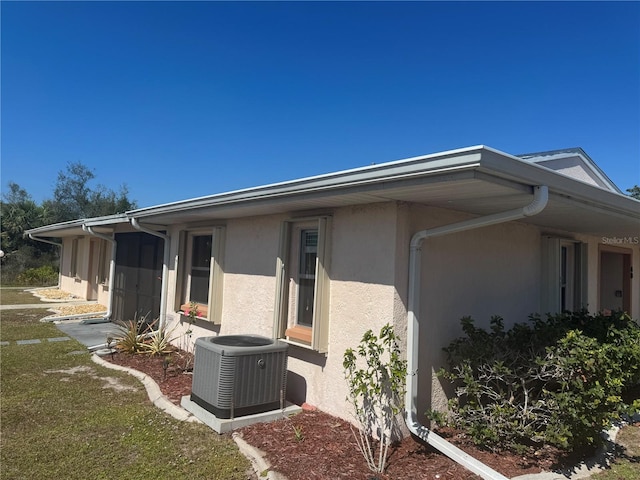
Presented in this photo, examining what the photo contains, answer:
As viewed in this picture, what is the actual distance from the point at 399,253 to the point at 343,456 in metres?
1.97

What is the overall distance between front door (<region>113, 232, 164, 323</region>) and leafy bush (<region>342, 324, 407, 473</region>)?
6.36m

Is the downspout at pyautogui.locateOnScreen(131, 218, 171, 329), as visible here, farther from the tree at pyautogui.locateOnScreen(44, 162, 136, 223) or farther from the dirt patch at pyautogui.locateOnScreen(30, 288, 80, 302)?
the tree at pyautogui.locateOnScreen(44, 162, 136, 223)

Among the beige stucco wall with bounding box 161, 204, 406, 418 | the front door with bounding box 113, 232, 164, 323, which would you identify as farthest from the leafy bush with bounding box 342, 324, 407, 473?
the front door with bounding box 113, 232, 164, 323

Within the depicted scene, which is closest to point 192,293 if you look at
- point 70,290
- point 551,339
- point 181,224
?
point 181,224

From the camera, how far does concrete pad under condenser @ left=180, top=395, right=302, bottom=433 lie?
14.4 feet

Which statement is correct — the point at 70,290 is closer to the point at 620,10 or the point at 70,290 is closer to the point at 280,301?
the point at 280,301

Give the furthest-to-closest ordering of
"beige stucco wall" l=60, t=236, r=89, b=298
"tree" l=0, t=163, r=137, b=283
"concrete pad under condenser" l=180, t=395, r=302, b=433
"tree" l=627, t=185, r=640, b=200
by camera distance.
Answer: "tree" l=627, t=185, r=640, b=200
"tree" l=0, t=163, r=137, b=283
"beige stucco wall" l=60, t=236, r=89, b=298
"concrete pad under condenser" l=180, t=395, r=302, b=433

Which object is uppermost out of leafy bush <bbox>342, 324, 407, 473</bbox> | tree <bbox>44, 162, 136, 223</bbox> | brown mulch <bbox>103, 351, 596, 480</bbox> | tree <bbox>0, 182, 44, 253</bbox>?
tree <bbox>44, 162, 136, 223</bbox>

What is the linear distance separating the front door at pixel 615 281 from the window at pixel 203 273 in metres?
7.92

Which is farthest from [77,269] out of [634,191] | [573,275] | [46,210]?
[634,191]

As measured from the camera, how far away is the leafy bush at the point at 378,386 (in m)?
3.91

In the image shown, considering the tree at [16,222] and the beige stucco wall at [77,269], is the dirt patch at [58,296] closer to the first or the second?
the beige stucco wall at [77,269]

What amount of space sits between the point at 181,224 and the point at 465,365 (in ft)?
20.0

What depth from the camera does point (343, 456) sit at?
377 centimetres
